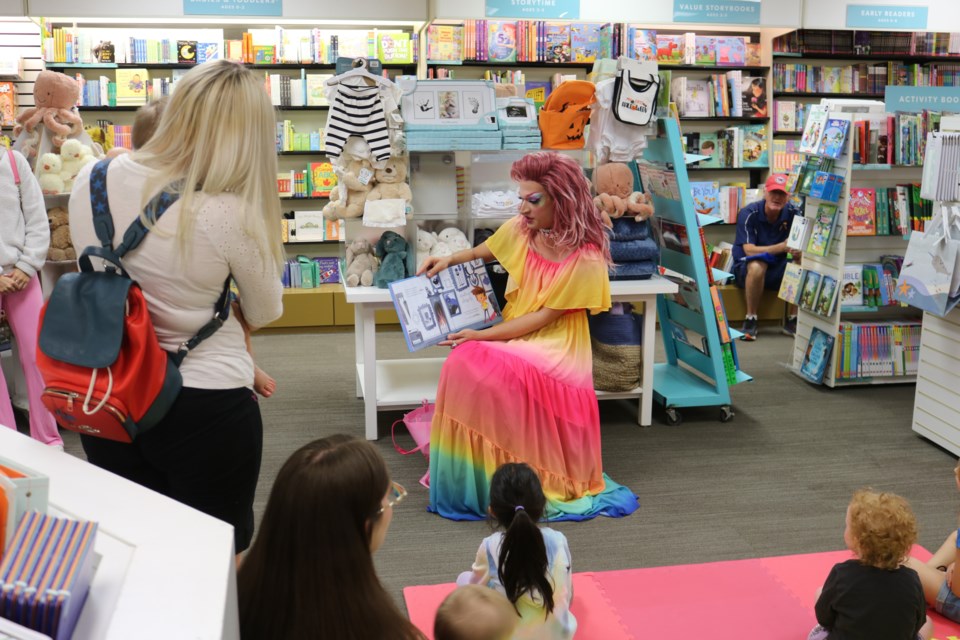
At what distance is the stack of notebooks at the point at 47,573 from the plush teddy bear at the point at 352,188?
3.56m

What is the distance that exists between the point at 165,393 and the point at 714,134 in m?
6.52

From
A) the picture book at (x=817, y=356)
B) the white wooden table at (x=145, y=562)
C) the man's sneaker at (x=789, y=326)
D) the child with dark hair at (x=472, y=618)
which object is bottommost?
the man's sneaker at (x=789, y=326)

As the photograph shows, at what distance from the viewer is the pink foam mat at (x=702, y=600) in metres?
2.83

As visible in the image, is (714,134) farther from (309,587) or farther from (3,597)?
(3,597)

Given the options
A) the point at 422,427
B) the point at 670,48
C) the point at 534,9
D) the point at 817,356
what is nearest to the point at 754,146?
the point at 670,48

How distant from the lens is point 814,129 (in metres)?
5.36

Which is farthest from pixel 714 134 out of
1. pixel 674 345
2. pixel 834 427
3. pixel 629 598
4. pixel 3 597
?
pixel 3 597

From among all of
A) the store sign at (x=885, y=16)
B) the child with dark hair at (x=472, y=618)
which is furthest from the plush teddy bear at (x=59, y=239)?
the store sign at (x=885, y=16)

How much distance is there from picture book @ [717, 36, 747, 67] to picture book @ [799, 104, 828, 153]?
2.13 metres

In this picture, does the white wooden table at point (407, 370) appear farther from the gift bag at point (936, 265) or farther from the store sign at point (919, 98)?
the store sign at point (919, 98)

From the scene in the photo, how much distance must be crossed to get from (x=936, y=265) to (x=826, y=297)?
1.11m

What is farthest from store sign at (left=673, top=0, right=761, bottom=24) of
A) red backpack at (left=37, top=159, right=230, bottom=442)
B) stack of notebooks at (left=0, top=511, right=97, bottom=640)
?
stack of notebooks at (left=0, top=511, right=97, bottom=640)

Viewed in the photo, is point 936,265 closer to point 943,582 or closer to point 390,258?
point 943,582

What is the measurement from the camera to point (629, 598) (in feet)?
9.89
